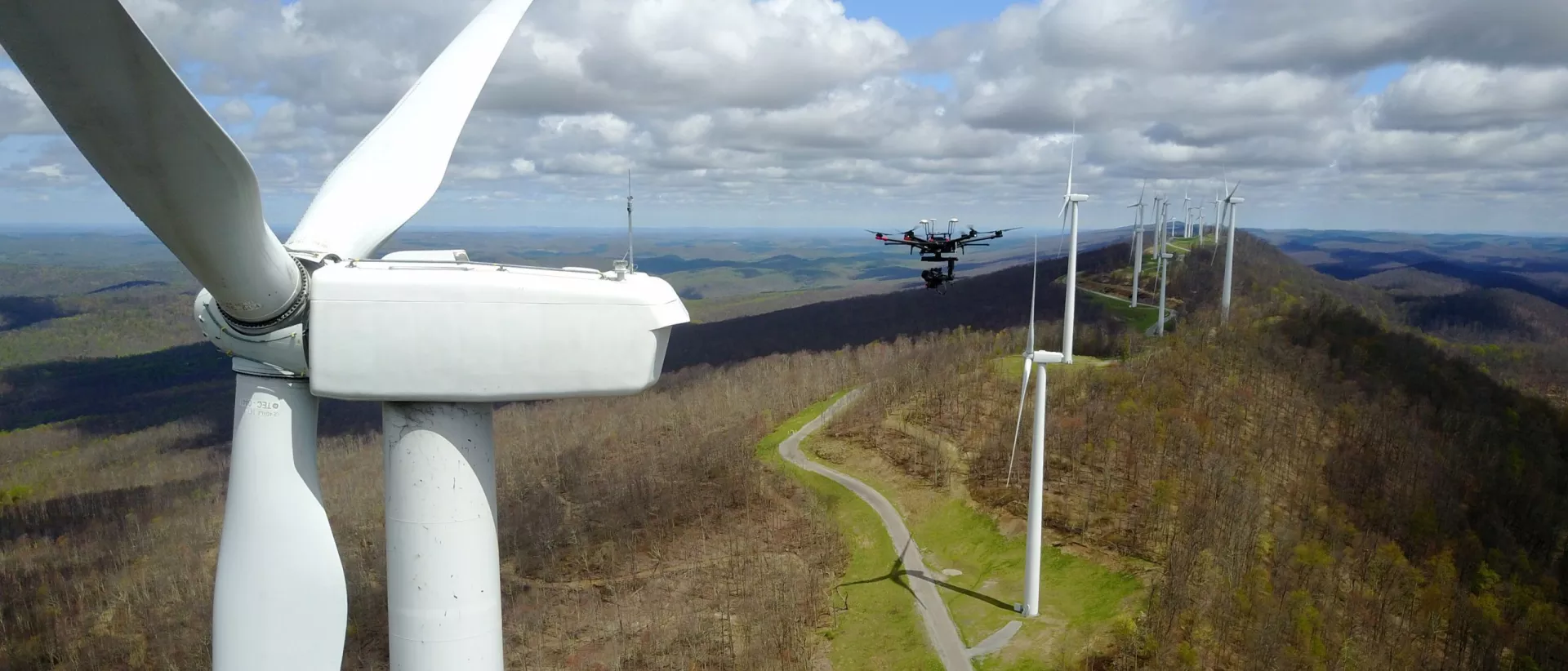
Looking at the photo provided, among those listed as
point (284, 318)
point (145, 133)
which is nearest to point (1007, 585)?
point (284, 318)

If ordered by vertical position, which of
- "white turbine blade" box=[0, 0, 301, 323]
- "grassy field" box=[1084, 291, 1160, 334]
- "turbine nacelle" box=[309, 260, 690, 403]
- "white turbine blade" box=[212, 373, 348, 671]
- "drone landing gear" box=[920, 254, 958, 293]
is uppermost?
"white turbine blade" box=[0, 0, 301, 323]

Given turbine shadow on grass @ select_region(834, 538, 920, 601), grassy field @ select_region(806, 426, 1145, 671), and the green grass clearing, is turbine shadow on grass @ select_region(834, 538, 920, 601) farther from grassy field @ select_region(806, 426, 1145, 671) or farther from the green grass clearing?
the green grass clearing

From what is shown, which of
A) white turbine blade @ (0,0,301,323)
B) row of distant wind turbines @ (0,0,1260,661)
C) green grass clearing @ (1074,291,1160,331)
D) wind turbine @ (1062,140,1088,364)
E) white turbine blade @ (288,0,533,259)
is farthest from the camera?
green grass clearing @ (1074,291,1160,331)

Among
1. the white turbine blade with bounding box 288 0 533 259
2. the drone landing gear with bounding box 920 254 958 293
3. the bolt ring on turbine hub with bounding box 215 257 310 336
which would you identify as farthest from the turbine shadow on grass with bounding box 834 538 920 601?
the bolt ring on turbine hub with bounding box 215 257 310 336

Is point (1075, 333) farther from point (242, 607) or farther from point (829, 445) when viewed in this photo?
point (242, 607)

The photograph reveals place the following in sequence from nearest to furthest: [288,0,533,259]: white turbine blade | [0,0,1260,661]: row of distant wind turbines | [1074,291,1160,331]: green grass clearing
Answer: [0,0,1260,661]: row of distant wind turbines → [288,0,533,259]: white turbine blade → [1074,291,1160,331]: green grass clearing
